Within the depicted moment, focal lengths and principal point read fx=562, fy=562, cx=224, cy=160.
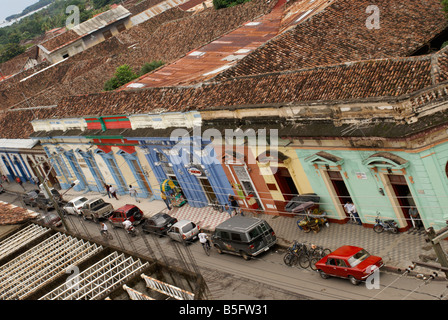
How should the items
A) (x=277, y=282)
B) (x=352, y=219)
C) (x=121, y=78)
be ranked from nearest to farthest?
(x=277, y=282), (x=352, y=219), (x=121, y=78)

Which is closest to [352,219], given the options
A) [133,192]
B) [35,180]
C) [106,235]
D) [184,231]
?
[184,231]

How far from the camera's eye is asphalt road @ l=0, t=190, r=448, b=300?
18764 mm

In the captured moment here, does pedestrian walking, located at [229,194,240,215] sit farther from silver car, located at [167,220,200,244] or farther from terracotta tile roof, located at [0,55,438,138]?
terracotta tile roof, located at [0,55,438,138]

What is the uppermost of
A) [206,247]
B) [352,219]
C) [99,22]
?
[99,22]

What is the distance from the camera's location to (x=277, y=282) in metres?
22.8

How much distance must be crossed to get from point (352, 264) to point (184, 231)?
11.3 metres

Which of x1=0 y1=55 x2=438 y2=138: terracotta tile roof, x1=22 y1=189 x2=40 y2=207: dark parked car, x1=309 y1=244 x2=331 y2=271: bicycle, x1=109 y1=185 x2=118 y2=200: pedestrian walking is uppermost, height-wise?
x1=0 y1=55 x2=438 y2=138: terracotta tile roof

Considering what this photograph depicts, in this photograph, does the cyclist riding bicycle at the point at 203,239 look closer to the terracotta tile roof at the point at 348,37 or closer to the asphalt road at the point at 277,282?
the asphalt road at the point at 277,282

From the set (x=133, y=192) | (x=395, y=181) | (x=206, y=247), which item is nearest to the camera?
(x=395, y=181)

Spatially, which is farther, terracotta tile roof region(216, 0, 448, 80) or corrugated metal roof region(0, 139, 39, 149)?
corrugated metal roof region(0, 139, 39, 149)

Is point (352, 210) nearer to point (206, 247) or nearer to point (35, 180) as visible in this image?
point (206, 247)

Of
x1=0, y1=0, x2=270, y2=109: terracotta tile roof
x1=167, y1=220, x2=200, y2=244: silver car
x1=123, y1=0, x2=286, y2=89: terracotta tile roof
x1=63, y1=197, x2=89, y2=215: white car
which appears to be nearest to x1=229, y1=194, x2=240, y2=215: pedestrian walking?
x1=167, y1=220, x2=200, y2=244: silver car

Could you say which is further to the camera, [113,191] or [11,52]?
[11,52]

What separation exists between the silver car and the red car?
972cm
